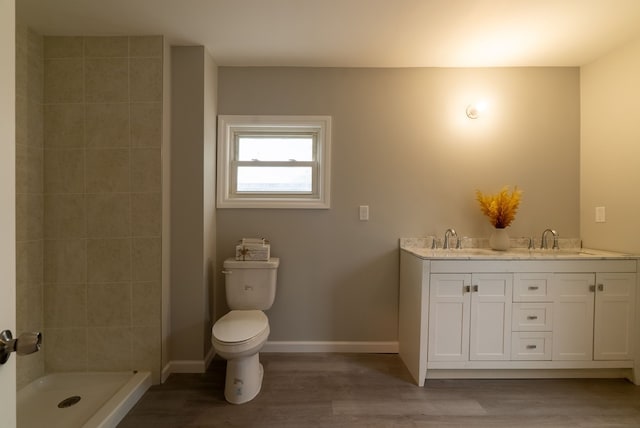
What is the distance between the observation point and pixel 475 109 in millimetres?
2549

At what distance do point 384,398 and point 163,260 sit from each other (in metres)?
1.77

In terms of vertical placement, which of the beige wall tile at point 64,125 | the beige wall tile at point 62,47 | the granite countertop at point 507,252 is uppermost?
the beige wall tile at point 62,47

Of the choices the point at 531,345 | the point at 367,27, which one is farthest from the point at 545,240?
the point at 367,27

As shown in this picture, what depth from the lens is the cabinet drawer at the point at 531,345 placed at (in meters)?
2.14

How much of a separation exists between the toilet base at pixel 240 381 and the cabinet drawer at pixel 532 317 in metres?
1.82

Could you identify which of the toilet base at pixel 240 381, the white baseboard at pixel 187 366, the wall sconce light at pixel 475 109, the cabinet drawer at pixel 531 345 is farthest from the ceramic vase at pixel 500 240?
the white baseboard at pixel 187 366

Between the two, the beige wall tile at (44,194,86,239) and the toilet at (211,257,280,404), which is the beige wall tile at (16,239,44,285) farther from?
the toilet at (211,257,280,404)

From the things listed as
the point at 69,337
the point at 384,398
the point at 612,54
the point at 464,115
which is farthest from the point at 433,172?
the point at 69,337

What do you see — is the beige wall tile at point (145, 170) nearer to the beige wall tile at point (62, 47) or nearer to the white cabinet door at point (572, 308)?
the beige wall tile at point (62, 47)

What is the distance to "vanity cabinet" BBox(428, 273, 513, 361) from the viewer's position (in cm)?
212

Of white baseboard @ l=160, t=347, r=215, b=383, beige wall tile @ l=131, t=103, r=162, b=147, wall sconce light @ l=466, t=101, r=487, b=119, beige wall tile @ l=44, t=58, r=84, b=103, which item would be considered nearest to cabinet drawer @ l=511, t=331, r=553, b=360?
wall sconce light @ l=466, t=101, r=487, b=119

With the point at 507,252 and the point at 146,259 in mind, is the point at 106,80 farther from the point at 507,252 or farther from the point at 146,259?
the point at 507,252

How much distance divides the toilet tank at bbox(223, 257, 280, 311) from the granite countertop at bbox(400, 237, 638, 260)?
113cm
